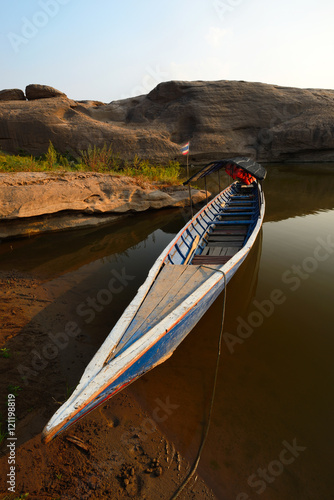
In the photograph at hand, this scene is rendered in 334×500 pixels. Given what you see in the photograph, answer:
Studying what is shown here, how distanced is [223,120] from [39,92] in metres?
17.6

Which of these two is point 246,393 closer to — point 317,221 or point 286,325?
point 286,325

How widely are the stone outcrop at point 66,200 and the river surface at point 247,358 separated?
0.58m

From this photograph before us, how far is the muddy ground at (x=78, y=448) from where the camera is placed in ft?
6.03

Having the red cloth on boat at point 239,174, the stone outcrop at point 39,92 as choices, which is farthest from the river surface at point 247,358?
the stone outcrop at point 39,92

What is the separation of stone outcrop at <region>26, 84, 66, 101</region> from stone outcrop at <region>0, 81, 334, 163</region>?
0.86 ft

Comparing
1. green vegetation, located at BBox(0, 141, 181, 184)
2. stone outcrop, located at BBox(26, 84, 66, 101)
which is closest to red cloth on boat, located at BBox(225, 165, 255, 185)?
green vegetation, located at BBox(0, 141, 181, 184)

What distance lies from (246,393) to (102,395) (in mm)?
1645

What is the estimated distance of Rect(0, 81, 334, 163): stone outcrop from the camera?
22547 mm

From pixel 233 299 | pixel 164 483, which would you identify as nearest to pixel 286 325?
pixel 233 299

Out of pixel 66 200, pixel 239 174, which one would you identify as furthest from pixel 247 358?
pixel 239 174

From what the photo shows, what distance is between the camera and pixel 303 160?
2483cm

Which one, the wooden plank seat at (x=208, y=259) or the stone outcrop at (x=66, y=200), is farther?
the stone outcrop at (x=66, y=200)

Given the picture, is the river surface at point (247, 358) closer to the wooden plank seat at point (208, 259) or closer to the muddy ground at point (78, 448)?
the muddy ground at point (78, 448)

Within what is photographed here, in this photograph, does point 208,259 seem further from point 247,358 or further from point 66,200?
point 66,200
